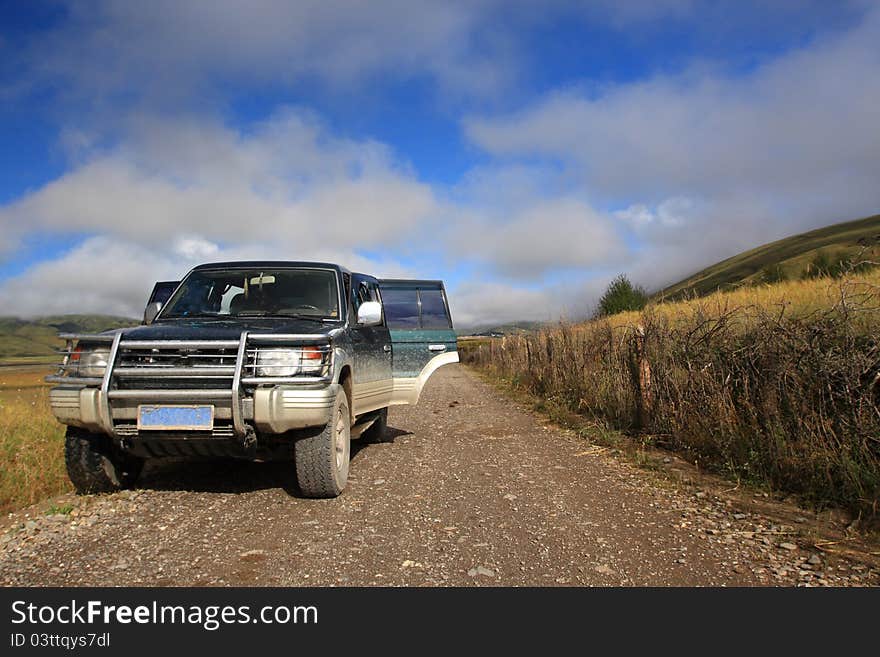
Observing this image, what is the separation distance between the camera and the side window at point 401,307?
27.6 feet

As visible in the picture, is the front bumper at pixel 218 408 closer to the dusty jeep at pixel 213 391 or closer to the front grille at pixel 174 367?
the dusty jeep at pixel 213 391

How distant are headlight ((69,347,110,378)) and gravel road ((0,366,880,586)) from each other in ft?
3.62

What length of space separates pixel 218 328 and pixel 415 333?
371 cm

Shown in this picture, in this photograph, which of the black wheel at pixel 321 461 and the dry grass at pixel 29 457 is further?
the dry grass at pixel 29 457

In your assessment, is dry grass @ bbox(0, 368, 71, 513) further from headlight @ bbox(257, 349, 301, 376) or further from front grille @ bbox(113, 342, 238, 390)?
headlight @ bbox(257, 349, 301, 376)

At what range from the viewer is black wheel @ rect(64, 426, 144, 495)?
4.55 m

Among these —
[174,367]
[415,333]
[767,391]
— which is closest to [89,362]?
[174,367]

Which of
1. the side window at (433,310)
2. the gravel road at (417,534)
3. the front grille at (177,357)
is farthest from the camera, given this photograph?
the side window at (433,310)

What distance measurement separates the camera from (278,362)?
4.30 meters

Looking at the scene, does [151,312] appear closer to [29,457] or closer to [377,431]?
[29,457]

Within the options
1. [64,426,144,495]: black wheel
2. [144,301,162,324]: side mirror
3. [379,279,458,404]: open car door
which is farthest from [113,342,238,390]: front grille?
[379,279,458,404]: open car door

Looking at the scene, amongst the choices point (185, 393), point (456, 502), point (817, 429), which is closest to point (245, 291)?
point (185, 393)

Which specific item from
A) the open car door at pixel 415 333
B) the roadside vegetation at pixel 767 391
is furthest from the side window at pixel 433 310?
the roadside vegetation at pixel 767 391

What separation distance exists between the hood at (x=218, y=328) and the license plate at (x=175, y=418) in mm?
551
